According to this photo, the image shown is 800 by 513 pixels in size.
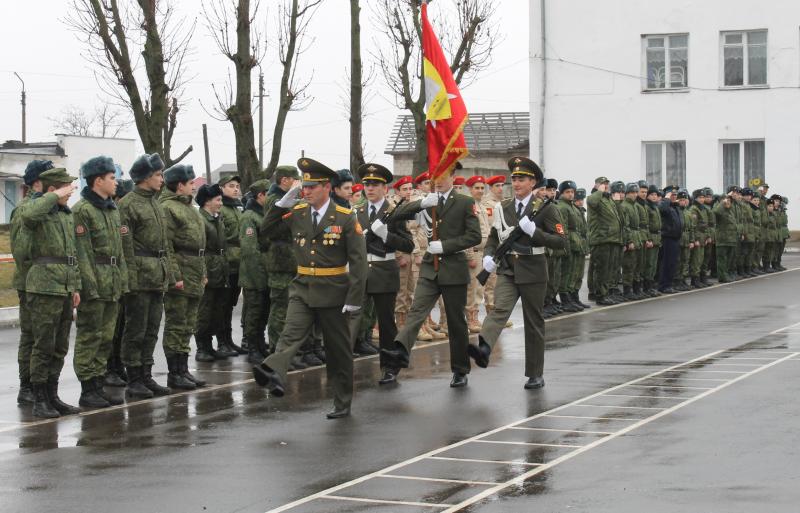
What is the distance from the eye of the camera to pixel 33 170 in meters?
11.5

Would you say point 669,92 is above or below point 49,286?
above

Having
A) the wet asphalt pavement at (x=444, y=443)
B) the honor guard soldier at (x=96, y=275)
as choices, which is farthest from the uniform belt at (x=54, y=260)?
the wet asphalt pavement at (x=444, y=443)

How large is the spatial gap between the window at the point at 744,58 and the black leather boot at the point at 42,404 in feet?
112

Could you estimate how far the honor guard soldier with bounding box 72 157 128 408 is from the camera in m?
11.3

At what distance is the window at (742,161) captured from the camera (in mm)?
41781

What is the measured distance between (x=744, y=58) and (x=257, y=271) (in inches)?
1188

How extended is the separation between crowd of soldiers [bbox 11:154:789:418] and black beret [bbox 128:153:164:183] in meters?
0.01

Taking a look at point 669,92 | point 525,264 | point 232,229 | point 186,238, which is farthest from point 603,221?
point 669,92

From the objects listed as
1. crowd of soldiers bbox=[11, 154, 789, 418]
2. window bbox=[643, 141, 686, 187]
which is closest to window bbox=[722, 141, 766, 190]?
window bbox=[643, 141, 686, 187]

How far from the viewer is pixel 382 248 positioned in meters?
13.4

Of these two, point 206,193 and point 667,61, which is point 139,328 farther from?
point 667,61

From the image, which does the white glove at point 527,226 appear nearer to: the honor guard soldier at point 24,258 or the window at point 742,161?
the honor guard soldier at point 24,258

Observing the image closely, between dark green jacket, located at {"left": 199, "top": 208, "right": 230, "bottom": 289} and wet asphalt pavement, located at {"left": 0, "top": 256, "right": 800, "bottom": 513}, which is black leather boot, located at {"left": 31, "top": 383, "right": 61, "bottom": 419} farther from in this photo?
dark green jacket, located at {"left": 199, "top": 208, "right": 230, "bottom": 289}

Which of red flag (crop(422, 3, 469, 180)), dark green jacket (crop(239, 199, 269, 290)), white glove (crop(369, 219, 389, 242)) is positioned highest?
red flag (crop(422, 3, 469, 180))
